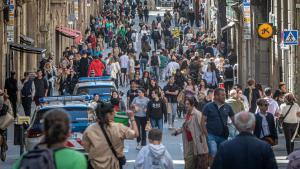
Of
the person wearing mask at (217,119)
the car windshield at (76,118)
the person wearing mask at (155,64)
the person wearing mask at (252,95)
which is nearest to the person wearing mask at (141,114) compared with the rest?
the person wearing mask at (252,95)

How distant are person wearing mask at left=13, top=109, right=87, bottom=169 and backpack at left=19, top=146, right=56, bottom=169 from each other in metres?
0.04

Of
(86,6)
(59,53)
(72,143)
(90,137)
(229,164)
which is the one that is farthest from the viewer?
(86,6)

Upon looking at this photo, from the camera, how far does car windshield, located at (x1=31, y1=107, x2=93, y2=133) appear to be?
22.1m

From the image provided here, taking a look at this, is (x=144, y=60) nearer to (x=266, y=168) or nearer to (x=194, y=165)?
(x=194, y=165)

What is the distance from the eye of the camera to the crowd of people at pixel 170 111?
11.3 m

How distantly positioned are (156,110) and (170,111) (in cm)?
639

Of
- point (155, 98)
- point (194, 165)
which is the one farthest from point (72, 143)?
point (155, 98)

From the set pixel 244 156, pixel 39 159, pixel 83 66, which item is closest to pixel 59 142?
pixel 39 159

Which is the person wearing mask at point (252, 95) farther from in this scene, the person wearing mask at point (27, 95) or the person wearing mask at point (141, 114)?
the person wearing mask at point (27, 95)

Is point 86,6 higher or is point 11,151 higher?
point 86,6

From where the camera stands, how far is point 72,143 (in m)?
21.6

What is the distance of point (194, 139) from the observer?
1884cm

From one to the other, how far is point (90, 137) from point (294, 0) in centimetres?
2154

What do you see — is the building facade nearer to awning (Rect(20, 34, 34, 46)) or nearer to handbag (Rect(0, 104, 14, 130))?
awning (Rect(20, 34, 34, 46))
